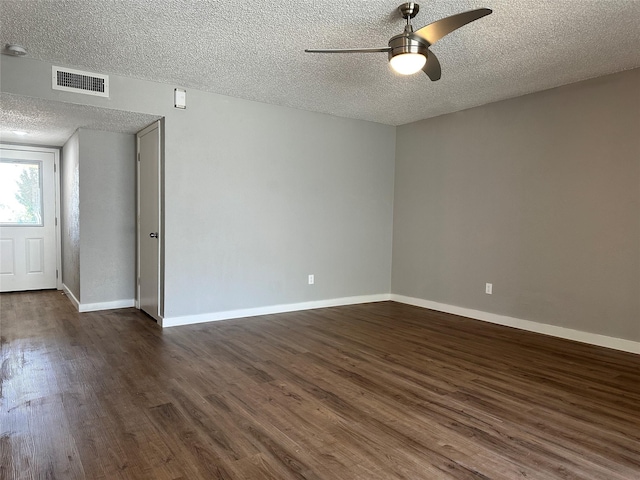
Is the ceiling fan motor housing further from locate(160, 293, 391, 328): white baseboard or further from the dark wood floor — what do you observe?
locate(160, 293, 391, 328): white baseboard

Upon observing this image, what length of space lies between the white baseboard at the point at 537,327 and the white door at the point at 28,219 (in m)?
5.43

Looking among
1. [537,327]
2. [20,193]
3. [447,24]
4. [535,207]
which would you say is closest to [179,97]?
[447,24]

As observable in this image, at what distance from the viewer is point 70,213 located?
5.44 meters

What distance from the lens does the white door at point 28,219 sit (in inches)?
230

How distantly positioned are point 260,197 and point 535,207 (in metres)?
2.96

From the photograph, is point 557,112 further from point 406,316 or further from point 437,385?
point 437,385

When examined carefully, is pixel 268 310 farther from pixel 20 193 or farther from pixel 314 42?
pixel 20 193

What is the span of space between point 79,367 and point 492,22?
12.4ft

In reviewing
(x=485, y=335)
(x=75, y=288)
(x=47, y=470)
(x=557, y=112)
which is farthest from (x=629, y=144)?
(x=75, y=288)

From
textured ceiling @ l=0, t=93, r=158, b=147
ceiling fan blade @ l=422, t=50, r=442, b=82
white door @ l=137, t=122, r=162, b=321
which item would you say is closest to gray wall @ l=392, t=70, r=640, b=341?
ceiling fan blade @ l=422, t=50, r=442, b=82

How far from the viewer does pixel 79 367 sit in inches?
119

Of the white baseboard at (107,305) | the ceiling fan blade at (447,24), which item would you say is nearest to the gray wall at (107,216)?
the white baseboard at (107,305)

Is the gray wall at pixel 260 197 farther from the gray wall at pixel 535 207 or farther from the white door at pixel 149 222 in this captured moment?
the gray wall at pixel 535 207

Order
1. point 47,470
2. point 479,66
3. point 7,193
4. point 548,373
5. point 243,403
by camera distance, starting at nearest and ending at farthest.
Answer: point 47,470 → point 243,403 → point 548,373 → point 479,66 → point 7,193
